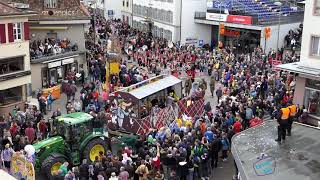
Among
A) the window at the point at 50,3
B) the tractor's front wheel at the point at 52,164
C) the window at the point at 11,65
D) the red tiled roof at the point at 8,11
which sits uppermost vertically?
the window at the point at 50,3

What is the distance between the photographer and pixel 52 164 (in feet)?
62.5

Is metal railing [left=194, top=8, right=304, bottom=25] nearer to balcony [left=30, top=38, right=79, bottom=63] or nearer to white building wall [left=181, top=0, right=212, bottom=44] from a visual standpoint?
white building wall [left=181, top=0, right=212, bottom=44]

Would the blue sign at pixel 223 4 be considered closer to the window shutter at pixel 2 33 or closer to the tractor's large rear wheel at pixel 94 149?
the window shutter at pixel 2 33

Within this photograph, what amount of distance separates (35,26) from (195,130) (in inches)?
816

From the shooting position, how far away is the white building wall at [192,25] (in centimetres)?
5291

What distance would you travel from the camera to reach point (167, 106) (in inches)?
1040

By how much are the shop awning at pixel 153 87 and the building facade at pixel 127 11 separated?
42.2 m

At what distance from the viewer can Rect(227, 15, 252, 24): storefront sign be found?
4673 centimetres

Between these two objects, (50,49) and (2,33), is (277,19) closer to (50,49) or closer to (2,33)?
(50,49)

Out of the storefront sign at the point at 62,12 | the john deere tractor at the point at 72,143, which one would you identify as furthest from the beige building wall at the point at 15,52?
the john deere tractor at the point at 72,143

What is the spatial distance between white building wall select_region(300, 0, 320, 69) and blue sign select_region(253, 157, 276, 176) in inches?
460

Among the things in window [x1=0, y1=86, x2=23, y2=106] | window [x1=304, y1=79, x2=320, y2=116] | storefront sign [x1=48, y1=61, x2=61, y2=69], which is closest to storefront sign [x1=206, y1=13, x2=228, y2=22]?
storefront sign [x1=48, y1=61, x2=61, y2=69]

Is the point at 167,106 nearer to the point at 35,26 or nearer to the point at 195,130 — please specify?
the point at 195,130

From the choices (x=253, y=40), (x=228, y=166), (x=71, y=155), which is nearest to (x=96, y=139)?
(x=71, y=155)
